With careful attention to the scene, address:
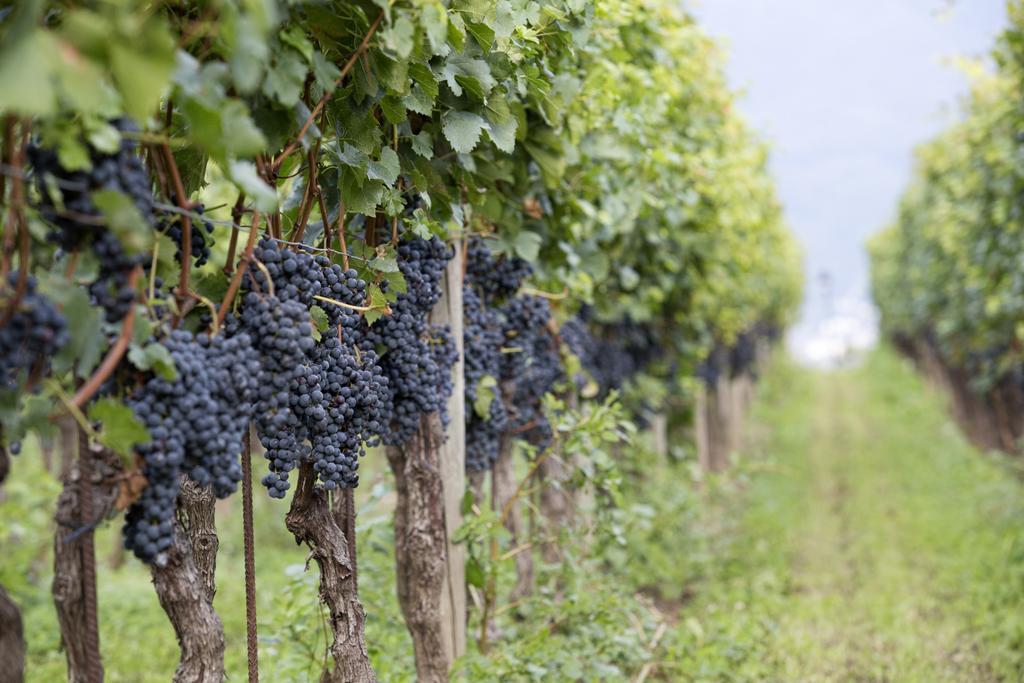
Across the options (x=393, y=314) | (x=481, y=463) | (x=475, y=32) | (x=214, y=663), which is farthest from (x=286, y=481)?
(x=481, y=463)

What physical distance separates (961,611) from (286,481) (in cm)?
639

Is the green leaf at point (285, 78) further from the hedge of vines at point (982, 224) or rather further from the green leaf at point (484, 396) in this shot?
the hedge of vines at point (982, 224)

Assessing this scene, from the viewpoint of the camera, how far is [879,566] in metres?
8.69

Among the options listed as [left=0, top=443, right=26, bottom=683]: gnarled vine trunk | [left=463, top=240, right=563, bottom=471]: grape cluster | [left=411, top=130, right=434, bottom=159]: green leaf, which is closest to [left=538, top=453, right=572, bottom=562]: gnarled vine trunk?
[left=463, top=240, right=563, bottom=471]: grape cluster

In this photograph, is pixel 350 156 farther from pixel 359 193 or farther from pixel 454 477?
pixel 454 477

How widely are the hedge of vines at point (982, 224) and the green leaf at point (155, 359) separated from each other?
651 cm

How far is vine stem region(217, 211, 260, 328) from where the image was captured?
229 cm

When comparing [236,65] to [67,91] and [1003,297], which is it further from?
[1003,297]

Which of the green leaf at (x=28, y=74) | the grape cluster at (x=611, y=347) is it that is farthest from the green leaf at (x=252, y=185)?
the grape cluster at (x=611, y=347)

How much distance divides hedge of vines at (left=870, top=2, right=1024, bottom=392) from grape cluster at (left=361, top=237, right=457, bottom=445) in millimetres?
5256

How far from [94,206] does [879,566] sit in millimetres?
8354

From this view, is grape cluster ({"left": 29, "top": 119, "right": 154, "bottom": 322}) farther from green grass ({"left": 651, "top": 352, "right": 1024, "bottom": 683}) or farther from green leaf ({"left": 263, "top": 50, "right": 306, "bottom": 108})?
green grass ({"left": 651, "top": 352, "right": 1024, "bottom": 683})

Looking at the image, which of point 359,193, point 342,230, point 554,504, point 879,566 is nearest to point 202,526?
point 342,230

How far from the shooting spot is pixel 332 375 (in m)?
2.66
